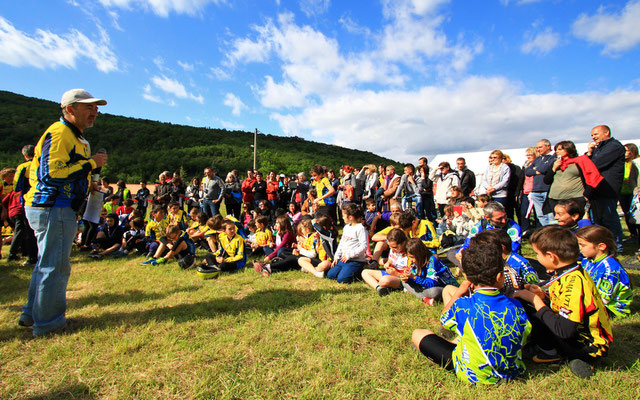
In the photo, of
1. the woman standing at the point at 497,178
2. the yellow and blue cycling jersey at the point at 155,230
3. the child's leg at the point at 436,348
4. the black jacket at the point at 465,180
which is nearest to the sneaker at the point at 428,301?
the child's leg at the point at 436,348

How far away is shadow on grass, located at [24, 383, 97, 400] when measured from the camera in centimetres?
209

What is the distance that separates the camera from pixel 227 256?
559 centimetres

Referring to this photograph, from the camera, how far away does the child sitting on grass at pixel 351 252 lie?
454 centimetres

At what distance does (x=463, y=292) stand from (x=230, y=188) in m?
7.42

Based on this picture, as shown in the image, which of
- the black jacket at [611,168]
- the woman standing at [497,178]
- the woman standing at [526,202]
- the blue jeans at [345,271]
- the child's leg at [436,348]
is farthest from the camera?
the woman standing at [497,178]

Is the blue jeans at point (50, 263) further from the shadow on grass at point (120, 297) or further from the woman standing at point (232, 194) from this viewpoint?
the woman standing at point (232, 194)

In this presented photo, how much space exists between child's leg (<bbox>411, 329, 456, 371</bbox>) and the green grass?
0.27 ft

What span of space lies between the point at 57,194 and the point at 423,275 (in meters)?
3.73

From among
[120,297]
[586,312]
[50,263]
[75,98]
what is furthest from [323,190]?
[586,312]

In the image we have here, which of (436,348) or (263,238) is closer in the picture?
(436,348)

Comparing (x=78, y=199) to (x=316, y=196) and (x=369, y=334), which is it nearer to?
(x=369, y=334)

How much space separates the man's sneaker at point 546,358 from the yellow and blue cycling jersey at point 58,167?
3926 millimetres

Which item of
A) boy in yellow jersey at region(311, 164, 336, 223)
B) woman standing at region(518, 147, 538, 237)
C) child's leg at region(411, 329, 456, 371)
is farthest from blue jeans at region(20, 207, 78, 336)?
woman standing at region(518, 147, 538, 237)

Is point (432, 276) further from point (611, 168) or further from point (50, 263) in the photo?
point (50, 263)
